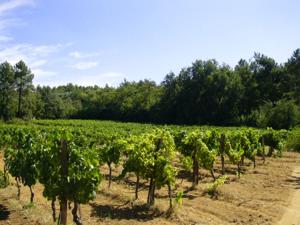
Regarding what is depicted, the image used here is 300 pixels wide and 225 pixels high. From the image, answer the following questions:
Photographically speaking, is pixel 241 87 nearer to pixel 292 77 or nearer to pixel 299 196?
pixel 292 77

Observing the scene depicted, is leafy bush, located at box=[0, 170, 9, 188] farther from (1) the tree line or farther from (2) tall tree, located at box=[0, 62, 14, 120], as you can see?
(2) tall tree, located at box=[0, 62, 14, 120]

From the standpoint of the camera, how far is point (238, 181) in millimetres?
22328

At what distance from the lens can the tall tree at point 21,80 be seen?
93.4 meters

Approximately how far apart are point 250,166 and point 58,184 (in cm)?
1928

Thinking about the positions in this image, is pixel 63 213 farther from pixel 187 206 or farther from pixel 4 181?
pixel 4 181

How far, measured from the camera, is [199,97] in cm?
8075

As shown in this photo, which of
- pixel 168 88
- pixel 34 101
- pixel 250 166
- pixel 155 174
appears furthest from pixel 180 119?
pixel 155 174

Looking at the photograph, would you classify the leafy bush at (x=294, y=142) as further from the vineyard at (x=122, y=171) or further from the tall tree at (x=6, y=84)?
the tall tree at (x=6, y=84)

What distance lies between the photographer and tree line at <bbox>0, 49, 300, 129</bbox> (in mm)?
71606

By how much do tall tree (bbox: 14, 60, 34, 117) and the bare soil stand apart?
7620cm

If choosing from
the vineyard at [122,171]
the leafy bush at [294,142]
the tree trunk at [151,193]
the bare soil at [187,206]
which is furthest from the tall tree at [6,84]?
the tree trunk at [151,193]

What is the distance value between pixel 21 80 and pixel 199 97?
41.3 meters

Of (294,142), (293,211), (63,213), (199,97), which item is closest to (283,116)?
(294,142)

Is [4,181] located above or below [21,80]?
below
